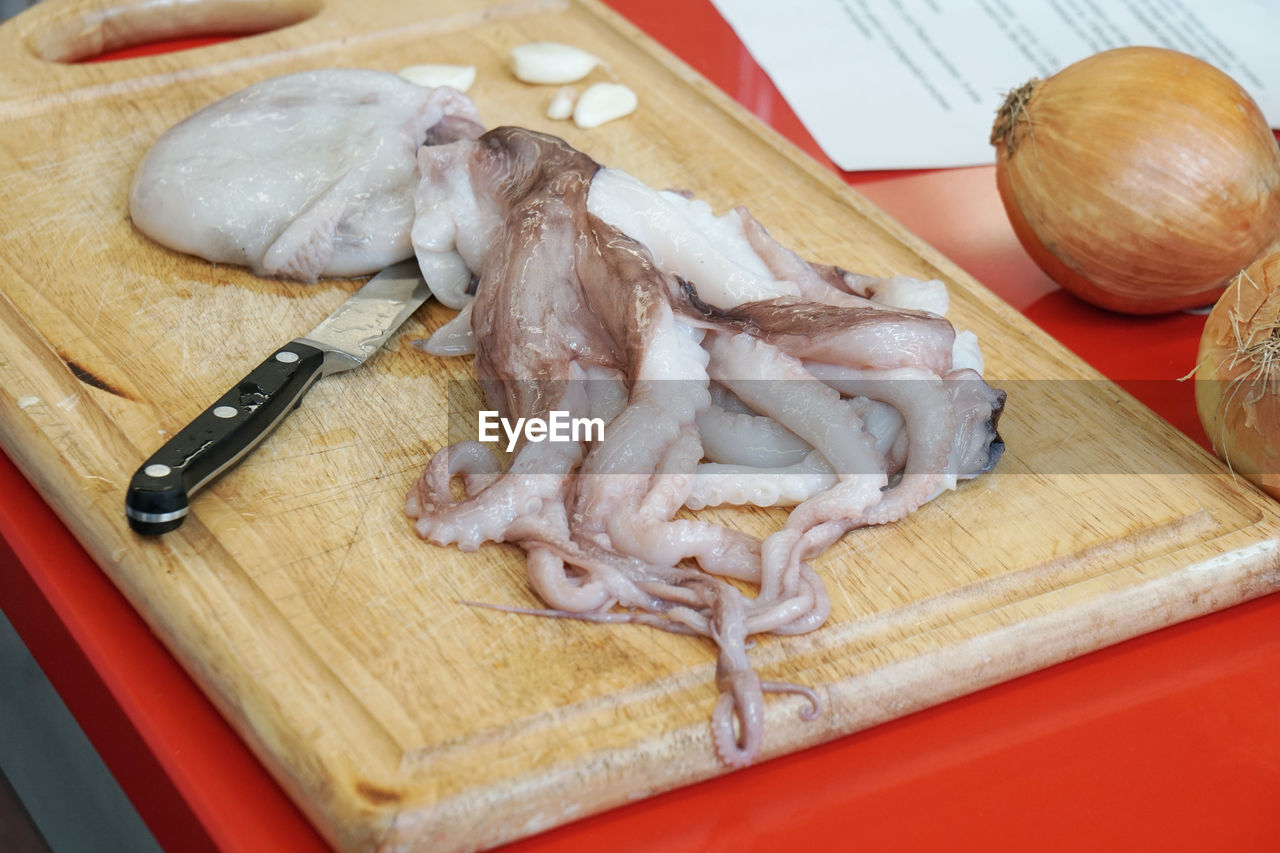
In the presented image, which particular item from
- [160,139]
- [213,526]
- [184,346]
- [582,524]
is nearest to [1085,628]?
[582,524]

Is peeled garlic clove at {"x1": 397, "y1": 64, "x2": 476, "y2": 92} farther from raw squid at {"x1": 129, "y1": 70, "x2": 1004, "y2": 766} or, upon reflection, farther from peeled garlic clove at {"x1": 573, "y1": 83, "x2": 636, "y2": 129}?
raw squid at {"x1": 129, "y1": 70, "x2": 1004, "y2": 766}

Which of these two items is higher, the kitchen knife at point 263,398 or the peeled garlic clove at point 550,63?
the peeled garlic clove at point 550,63

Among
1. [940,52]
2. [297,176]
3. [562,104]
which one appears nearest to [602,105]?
[562,104]

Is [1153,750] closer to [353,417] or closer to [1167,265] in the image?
[1167,265]

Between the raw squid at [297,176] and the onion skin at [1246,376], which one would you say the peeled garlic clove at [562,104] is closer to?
the raw squid at [297,176]

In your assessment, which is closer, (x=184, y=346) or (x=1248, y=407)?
(x=1248, y=407)

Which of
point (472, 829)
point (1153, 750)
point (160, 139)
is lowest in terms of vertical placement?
point (1153, 750)

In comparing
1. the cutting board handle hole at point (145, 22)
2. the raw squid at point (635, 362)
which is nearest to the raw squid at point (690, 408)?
the raw squid at point (635, 362)
